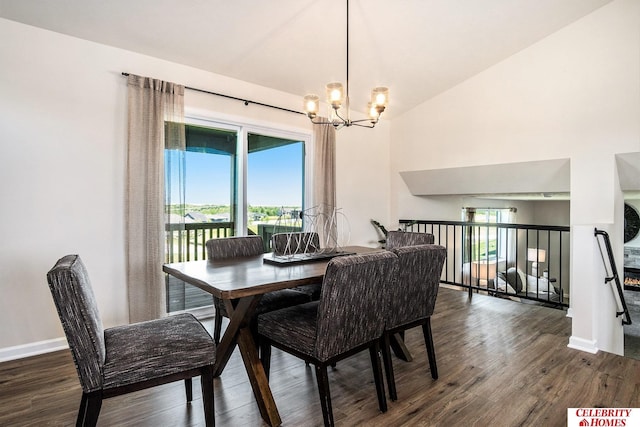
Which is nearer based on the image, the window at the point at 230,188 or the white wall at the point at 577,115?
the white wall at the point at 577,115

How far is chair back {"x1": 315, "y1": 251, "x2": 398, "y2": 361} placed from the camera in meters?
1.66

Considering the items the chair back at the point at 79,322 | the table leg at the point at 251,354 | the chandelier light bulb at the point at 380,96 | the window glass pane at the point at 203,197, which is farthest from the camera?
the window glass pane at the point at 203,197

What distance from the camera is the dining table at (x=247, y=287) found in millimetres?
1769

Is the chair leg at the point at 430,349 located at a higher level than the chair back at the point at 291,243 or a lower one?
lower

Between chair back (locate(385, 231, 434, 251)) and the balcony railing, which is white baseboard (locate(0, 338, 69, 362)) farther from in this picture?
chair back (locate(385, 231, 434, 251))

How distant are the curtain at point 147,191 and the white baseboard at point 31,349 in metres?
0.52

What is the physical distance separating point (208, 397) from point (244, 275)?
0.62m

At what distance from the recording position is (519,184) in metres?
4.46

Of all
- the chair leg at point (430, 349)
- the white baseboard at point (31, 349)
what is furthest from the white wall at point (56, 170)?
the chair leg at point (430, 349)

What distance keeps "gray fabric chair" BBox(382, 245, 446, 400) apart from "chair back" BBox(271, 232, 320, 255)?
98 centimetres

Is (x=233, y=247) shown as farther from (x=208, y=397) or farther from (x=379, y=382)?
(x=379, y=382)

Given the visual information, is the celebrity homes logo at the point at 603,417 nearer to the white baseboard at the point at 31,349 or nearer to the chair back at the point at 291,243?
the chair back at the point at 291,243

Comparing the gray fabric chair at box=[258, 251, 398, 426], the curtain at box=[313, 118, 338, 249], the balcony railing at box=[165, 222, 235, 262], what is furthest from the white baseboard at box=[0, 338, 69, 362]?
the curtain at box=[313, 118, 338, 249]

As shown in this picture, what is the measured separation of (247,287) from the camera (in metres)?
1.72
